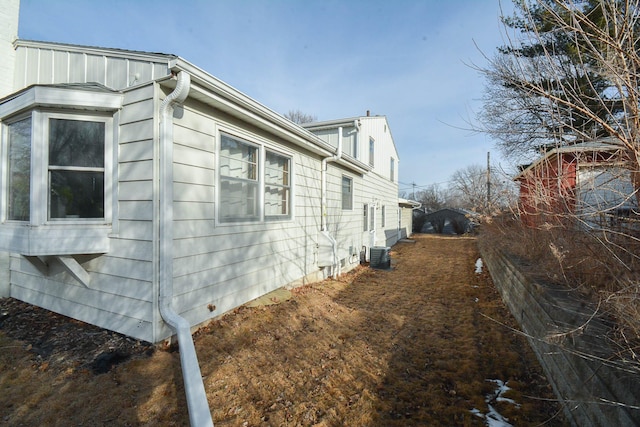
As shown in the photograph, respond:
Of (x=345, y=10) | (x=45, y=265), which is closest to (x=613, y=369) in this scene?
(x=45, y=265)

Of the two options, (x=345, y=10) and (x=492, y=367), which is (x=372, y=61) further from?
(x=492, y=367)

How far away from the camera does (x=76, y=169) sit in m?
3.47

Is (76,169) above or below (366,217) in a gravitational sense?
above

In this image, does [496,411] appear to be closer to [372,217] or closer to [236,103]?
[236,103]

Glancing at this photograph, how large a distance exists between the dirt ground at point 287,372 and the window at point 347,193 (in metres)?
4.55

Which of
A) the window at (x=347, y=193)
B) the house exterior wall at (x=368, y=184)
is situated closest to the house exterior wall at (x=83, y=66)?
the house exterior wall at (x=368, y=184)

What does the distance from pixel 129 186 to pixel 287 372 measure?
2.78m

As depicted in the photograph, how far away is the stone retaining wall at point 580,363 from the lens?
67.4 inches

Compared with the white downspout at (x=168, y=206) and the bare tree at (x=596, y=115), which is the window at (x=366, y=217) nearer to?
the bare tree at (x=596, y=115)

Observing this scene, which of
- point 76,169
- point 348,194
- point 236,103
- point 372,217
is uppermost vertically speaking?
point 236,103

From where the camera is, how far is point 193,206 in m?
3.66

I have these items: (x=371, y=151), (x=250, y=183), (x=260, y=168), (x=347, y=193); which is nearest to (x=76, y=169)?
(x=250, y=183)

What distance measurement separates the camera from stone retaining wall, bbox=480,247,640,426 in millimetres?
1713

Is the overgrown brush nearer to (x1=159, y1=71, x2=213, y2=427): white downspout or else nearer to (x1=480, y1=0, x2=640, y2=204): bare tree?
(x1=480, y1=0, x2=640, y2=204): bare tree
